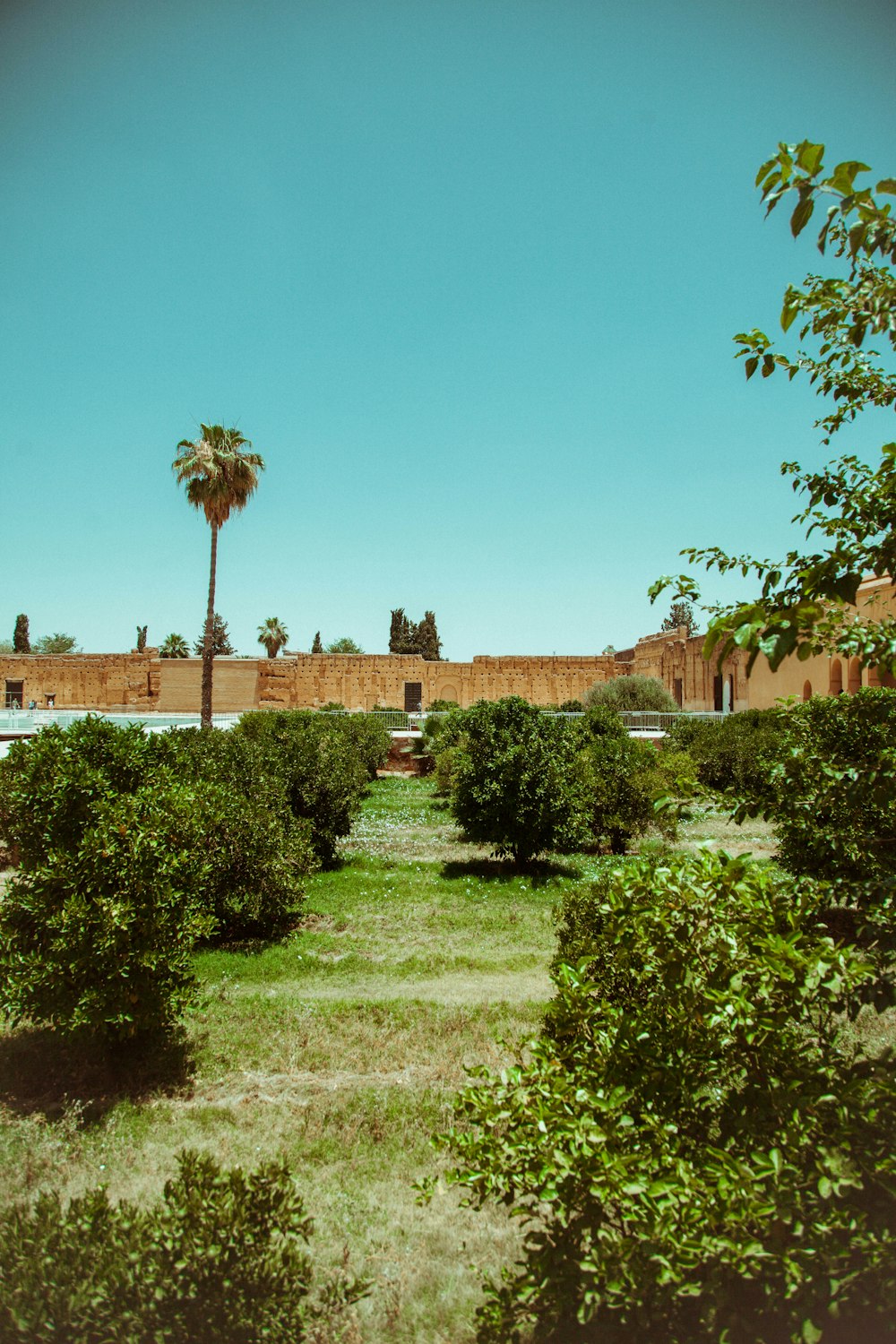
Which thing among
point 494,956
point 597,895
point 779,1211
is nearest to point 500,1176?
point 779,1211

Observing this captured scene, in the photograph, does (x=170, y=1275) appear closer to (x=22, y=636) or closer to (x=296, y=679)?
(x=296, y=679)

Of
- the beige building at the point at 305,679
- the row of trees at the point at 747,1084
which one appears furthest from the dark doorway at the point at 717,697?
the row of trees at the point at 747,1084

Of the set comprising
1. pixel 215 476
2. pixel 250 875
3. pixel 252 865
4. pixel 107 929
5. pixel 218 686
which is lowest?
pixel 250 875

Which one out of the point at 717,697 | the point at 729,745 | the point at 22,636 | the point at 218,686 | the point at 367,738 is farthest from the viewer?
the point at 22,636

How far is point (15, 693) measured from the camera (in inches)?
1858

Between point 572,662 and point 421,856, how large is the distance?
3678cm

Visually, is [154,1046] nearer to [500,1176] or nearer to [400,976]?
[400,976]

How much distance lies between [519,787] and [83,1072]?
712 cm

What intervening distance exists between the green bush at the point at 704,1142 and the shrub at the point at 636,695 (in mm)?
30046

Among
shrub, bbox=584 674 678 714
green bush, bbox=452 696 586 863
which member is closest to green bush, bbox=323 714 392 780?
green bush, bbox=452 696 586 863

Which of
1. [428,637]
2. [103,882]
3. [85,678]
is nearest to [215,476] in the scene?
[103,882]

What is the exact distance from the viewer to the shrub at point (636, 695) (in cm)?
3281

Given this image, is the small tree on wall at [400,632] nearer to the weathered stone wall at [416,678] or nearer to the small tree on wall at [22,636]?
the weathered stone wall at [416,678]

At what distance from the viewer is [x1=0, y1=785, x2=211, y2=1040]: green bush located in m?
4.49
